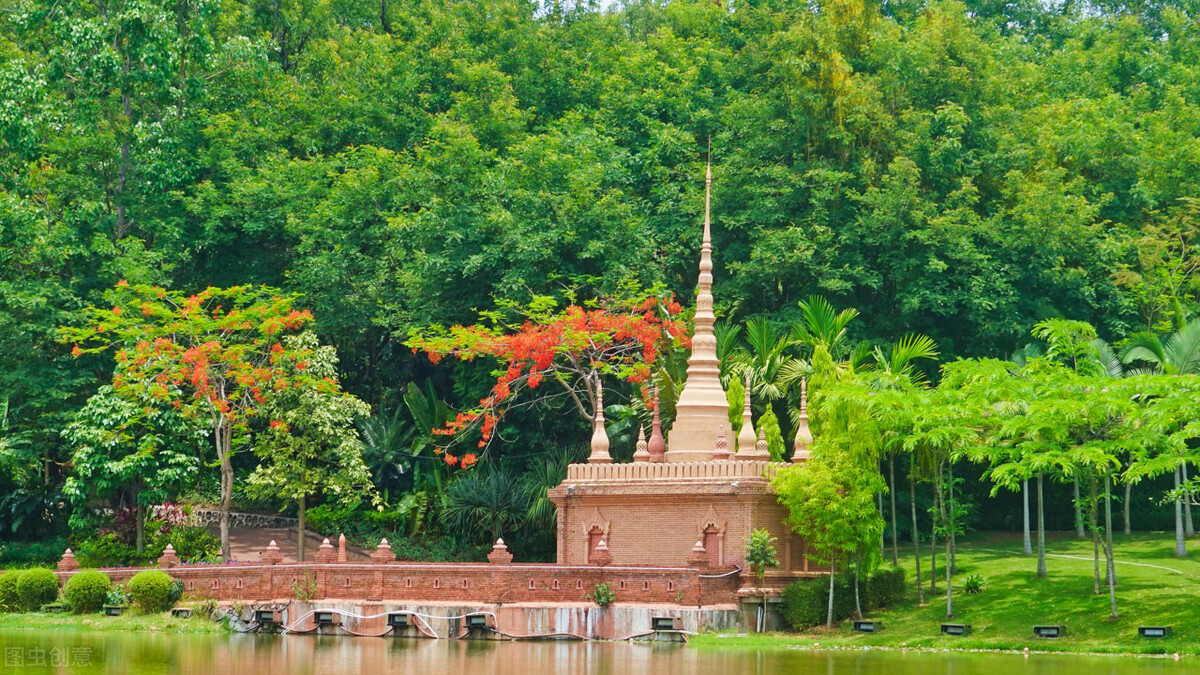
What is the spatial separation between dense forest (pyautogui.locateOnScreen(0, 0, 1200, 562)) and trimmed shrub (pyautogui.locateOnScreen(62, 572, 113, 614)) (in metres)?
8.39

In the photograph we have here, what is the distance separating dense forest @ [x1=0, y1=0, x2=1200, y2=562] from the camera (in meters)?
49.3

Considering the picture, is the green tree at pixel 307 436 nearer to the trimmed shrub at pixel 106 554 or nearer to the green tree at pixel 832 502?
the trimmed shrub at pixel 106 554

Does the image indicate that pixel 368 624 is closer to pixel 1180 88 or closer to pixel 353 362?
pixel 353 362

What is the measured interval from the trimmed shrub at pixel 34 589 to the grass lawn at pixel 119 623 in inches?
35.9

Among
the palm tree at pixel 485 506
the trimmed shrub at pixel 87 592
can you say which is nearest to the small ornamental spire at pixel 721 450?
the palm tree at pixel 485 506

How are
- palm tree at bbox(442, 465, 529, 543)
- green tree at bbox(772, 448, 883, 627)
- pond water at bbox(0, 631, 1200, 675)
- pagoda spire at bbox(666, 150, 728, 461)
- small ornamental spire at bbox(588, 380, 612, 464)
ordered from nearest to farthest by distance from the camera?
1. pond water at bbox(0, 631, 1200, 675)
2. green tree at bbox(772, 448, 883, 627)
3. pagoda spire at bbox(666, 150, 728, 461)
4. small ornamental spire at bbox(588, 380, 612, 464)
5. palm tree at bbox(442, 465, 529, 543)

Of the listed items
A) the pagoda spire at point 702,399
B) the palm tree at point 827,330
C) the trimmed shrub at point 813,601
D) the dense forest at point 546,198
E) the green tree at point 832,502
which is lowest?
the trimmed shrub at point 813,601

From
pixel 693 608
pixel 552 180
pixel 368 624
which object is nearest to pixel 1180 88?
pixel 552 180

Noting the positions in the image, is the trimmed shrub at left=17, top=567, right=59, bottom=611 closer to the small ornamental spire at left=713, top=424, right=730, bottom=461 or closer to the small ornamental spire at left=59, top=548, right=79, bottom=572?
the small ornamental spire at left=59, top=548, right=79, bottom=572

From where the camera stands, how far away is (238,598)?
3878cm

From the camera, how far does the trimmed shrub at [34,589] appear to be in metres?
39.9

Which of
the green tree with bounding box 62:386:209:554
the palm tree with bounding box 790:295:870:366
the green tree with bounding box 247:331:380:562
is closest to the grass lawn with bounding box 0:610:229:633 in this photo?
the green tree with bounding box 62:386:209:554

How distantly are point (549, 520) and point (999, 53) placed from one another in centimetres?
2561

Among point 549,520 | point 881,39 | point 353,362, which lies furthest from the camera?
point 353,362
